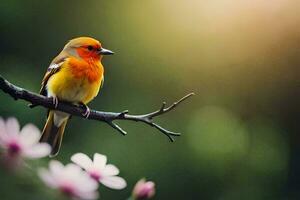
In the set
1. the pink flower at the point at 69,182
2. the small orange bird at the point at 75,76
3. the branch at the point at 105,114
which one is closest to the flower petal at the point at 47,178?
the pink flower at the point at 69,182

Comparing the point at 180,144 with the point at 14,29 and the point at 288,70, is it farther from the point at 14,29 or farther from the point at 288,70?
the point at 14,29

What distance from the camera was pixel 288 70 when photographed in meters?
4.46

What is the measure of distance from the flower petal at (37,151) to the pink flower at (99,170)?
5 centimetres

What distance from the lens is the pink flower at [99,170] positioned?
0.38 meters

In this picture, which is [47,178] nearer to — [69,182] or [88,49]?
[69,182]

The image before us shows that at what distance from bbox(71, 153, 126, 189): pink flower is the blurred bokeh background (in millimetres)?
3132

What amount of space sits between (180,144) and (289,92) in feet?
2.97

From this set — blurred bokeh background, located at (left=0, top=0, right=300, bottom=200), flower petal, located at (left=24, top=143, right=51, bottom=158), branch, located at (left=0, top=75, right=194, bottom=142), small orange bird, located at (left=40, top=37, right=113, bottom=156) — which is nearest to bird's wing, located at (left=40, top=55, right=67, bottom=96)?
small orange bird, located at (left=40, top=37, right=113, bottom=156)

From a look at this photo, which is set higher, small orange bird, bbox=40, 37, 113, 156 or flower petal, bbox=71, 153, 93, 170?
flower petal, bbox=71, 153, 93, 170

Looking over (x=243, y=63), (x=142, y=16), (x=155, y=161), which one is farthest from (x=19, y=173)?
(x=243, y=63)

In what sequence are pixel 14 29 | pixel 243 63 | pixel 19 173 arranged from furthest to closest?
pixel 243 63 → pixel 14 29 → pixel 19 173

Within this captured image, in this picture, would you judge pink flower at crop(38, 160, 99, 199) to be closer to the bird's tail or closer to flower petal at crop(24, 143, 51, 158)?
flower petal at crop(24, 143, 51, 158)

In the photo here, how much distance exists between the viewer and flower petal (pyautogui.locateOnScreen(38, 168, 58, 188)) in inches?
11.9

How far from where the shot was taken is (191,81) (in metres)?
4.09
